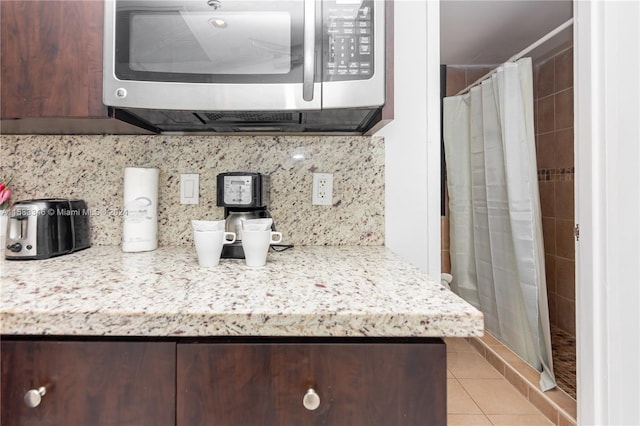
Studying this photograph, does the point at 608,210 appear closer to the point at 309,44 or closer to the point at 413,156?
the point at 413,156

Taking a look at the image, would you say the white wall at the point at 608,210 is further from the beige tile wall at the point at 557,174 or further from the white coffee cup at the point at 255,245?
the beige tile wall at the point at 557,174

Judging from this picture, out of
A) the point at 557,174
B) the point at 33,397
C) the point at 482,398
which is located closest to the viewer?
the point at 33,397

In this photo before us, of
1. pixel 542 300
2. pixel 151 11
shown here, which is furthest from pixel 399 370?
pixel 542 300

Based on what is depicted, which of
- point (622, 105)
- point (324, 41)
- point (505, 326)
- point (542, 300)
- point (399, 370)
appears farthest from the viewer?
point (505, 326)

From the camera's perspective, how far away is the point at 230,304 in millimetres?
542

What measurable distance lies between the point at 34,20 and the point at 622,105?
1.70 metres

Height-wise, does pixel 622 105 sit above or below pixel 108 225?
above

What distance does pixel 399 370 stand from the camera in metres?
0.52

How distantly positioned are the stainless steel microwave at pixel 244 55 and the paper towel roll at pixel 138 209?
257 millimetres

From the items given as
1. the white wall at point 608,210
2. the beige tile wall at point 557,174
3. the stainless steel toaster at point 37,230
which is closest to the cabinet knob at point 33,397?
the stainless steel toaster at point 37,230

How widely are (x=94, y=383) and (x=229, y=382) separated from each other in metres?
0.22

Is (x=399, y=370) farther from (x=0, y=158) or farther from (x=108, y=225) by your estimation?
(x=0, y=158)

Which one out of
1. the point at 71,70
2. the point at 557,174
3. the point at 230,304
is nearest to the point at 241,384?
the point at 230,304

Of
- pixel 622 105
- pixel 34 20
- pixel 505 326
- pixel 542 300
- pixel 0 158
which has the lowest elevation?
pixel 505 326
